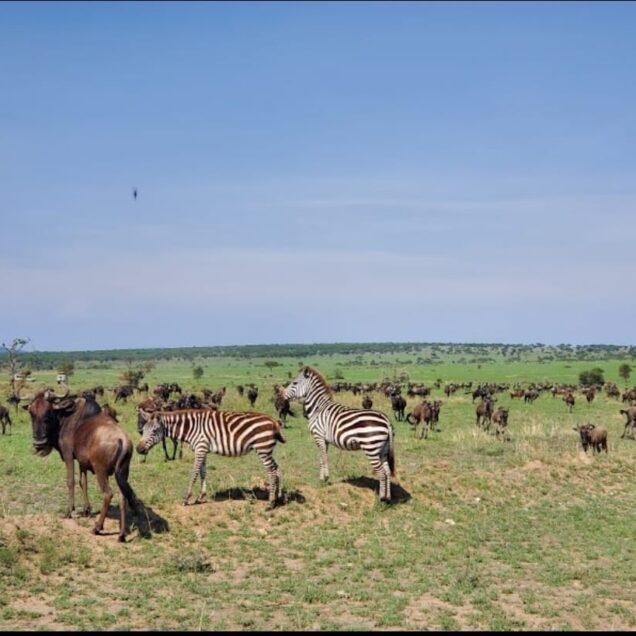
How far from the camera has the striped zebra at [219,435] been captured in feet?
47.2

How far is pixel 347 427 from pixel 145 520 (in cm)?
495

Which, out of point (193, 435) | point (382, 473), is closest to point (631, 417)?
point (382, 473)

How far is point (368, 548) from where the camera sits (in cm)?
1292

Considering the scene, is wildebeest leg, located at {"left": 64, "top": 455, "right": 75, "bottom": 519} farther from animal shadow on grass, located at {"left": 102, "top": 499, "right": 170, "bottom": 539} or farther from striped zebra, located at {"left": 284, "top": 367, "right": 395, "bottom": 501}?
striped zebra, located at {"left": 284, "top": 367, "right": 395, "bottom": 501}

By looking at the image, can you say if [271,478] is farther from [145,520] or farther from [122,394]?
[122,394]

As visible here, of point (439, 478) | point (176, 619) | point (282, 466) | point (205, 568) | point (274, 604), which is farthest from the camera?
point (282, 466)

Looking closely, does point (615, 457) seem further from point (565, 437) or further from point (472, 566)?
point (472, 566)

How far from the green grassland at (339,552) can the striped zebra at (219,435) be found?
792 mm

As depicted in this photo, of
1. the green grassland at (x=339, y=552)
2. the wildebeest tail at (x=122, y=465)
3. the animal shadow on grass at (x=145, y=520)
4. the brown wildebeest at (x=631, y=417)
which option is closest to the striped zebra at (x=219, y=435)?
the green grassland at (x=339, y=552)

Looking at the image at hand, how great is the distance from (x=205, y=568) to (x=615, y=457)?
15.1 m

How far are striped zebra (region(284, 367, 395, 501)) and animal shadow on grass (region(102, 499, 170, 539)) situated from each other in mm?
4570

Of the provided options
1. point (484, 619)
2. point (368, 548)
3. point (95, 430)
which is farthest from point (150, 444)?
point (484, 619)

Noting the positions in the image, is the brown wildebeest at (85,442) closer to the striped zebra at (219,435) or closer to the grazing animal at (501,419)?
the striped zebra at (219,435)

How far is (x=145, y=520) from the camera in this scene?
13.1 meters
